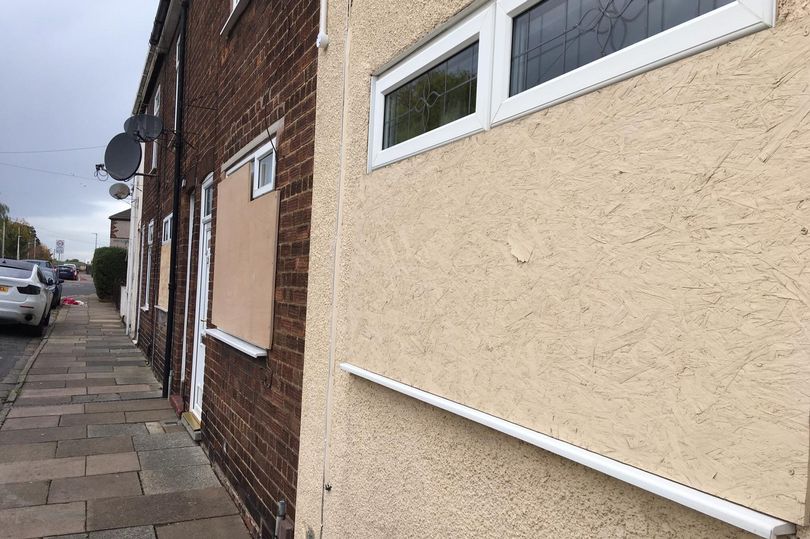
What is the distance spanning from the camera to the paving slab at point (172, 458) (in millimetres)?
5458

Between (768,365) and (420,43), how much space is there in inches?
66.8

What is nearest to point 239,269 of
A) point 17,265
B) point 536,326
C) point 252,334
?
point 252,334

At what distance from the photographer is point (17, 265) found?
574 inches

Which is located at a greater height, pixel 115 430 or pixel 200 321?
pixel 200 321

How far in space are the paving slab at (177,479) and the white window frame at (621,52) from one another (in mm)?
4344

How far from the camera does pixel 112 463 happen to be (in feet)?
17.9

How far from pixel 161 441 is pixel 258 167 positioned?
334 cm

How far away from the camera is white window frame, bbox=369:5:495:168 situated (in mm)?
1929

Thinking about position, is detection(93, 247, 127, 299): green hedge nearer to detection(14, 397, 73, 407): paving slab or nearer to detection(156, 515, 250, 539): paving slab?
detection(14, 397, 73, 407): paving slab

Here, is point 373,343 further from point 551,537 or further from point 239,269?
point 239,269

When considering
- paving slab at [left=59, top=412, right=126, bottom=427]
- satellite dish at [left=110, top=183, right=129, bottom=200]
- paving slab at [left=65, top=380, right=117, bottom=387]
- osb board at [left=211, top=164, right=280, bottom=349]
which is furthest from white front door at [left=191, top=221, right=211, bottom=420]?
satellite dish at [left=110, top=183, right=129, bottom=200]

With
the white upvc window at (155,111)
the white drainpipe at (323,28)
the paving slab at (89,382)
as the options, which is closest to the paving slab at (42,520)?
the white drainpipe at (323,28)

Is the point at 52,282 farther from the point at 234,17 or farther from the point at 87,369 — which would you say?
the point at 234,17

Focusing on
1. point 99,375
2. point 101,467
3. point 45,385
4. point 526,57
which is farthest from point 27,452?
point 526,57
